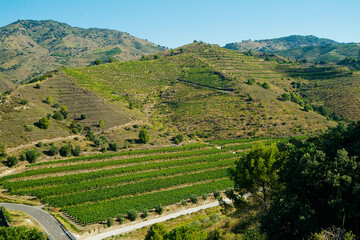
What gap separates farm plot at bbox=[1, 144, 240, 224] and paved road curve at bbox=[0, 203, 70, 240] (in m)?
2.62

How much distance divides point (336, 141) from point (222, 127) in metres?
62.0

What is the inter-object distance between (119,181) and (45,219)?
52.7 feet

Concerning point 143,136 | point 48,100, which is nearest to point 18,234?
point 143,136

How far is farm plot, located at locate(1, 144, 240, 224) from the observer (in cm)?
4516

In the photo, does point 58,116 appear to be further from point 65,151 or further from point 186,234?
point 186,234

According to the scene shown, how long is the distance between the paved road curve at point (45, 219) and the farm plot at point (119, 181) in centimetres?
262

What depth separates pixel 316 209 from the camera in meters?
19.9

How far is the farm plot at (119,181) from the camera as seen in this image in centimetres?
4516

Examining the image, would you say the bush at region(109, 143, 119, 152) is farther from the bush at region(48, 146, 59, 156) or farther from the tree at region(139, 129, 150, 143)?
the bush at region(48, 146, 59, 156)

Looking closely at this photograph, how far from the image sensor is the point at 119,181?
174ft

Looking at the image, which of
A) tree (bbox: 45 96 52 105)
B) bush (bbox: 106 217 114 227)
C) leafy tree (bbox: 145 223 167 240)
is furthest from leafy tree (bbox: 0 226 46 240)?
tree (bbox: 45 96 52 105)

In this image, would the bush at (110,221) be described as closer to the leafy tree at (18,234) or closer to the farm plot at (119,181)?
the farm plot at (119,181)

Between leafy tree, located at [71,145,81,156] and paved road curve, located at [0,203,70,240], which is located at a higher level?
leafy tree, located at [71,145,81,156]

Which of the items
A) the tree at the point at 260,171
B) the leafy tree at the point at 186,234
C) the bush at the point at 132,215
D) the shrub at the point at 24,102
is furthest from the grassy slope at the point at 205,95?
the leafy tree at the point at 186,234
